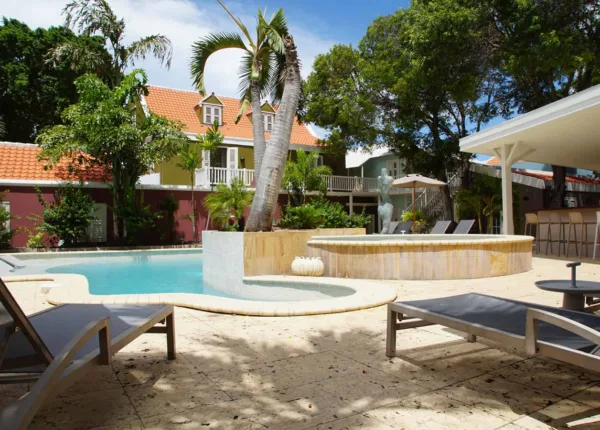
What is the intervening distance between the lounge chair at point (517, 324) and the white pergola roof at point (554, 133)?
733cm

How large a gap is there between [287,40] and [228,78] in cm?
1696

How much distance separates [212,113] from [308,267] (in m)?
18.3

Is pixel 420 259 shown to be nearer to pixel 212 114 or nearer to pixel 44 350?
pixel 44 350

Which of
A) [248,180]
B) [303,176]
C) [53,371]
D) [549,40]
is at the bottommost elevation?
[53,371]

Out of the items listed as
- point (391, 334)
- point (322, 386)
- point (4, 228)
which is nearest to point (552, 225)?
point (391, 334)

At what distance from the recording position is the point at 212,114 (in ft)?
79.2

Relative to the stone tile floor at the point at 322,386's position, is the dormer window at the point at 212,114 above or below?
above

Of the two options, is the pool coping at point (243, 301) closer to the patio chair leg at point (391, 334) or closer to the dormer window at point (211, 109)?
the patio chair leg at point (391, 334)

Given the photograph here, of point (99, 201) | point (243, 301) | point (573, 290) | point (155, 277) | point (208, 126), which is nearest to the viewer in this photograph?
point (573, 290)

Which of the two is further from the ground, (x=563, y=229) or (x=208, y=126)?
(x=208, y=126)

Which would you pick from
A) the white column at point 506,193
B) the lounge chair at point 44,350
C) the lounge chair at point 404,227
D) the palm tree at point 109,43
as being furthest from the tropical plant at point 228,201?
the lounge chair at point 44,350

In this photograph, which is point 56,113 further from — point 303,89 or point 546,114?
point 546,114

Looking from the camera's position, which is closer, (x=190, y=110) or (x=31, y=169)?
(x=31, y=169)

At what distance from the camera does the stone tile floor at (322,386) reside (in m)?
2.24
